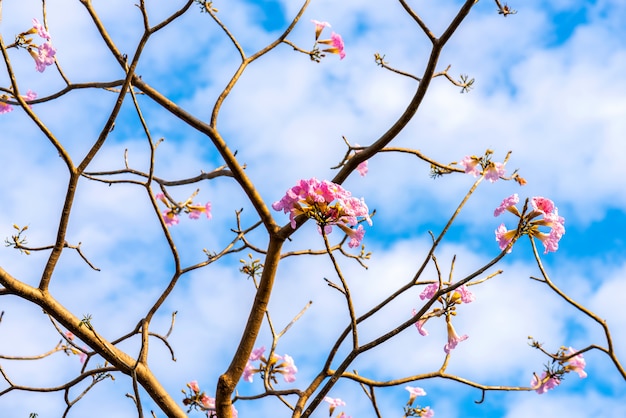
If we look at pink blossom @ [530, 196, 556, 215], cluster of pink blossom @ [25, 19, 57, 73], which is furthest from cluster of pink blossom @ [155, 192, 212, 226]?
pink blossom @ [530, 196, 556, 215]

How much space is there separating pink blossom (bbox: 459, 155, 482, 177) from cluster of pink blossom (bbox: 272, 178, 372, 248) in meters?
1.47

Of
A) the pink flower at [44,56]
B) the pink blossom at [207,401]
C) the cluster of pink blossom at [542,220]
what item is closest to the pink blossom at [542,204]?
the cluster of pink blossom at [542,220]

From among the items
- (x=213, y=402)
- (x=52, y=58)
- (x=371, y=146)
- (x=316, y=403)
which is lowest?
(x=316, y=403)

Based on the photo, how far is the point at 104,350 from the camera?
3824mm

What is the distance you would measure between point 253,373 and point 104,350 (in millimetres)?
844

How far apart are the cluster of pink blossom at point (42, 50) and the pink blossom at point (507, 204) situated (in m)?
2.66

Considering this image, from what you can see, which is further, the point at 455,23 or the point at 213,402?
the point at 213,402

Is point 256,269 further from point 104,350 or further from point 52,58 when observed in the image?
point 52,58

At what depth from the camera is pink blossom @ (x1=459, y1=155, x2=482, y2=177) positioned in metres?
4.12

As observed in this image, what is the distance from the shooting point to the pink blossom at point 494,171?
12.9 ft

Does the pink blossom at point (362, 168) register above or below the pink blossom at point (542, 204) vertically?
above

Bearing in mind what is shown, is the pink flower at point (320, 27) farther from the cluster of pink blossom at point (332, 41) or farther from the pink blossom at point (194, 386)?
the pink blossom at point (194, 386)

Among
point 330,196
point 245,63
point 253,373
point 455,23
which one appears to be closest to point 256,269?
point 253,373

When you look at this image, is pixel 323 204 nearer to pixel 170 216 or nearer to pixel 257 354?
pixel 257 354
